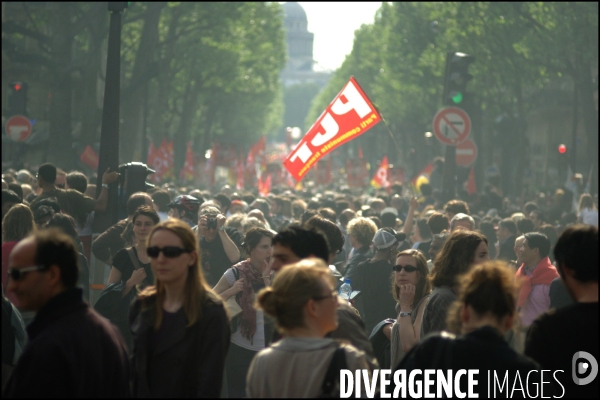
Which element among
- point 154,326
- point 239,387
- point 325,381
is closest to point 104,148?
point 239,387

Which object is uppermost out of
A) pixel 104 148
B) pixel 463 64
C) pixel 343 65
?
pixel 343 65

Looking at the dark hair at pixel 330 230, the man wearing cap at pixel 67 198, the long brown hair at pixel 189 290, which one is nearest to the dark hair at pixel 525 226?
the man wearing cap at pixel 67 198

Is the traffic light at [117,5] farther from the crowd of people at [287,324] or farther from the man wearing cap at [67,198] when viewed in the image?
the crowd of people at [287,324]

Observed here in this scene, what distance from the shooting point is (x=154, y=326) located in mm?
4395

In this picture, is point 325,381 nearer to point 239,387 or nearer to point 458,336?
point 458,336

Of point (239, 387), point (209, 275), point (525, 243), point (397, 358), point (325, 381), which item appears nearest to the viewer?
point (325, 381)

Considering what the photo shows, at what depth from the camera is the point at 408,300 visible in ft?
19.9

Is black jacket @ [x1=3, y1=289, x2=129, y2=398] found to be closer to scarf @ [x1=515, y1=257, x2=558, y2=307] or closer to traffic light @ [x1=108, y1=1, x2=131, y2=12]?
scarf @ [x1=515, y1=257, x2=558, y2=307]

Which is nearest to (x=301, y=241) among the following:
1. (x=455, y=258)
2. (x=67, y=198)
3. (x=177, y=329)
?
(x=177, y=329)

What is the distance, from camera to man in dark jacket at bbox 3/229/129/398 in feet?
12.0

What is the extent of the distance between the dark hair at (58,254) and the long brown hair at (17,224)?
11.4ft

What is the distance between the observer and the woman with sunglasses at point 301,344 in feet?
12.1

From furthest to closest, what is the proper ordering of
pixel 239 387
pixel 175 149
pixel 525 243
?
pixel 175 149, pixel 525 243, pixel 239 387

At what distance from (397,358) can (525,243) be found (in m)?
2.41
